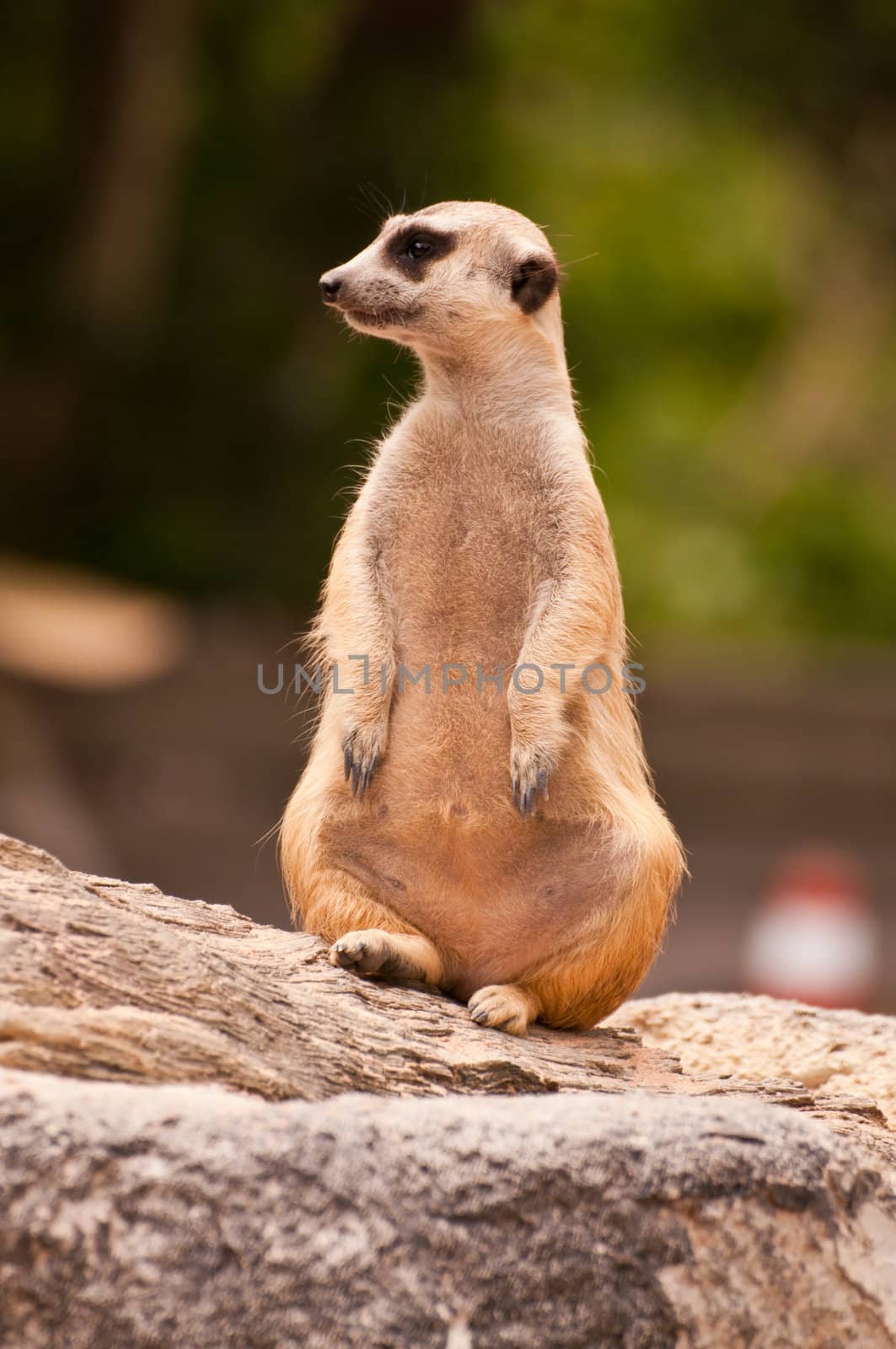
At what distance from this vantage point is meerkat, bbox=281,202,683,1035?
3.42 metres

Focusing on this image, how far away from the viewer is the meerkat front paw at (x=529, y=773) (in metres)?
3.37

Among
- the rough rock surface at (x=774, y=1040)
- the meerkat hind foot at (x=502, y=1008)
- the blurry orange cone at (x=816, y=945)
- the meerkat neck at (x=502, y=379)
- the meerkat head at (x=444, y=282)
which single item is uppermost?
the blurry orange cone at (x=816, y=945)

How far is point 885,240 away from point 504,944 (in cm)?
1438

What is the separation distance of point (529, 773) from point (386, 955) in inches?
17.7

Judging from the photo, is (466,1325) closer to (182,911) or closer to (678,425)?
(182,911)

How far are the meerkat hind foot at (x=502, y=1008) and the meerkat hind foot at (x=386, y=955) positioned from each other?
0.38 ft

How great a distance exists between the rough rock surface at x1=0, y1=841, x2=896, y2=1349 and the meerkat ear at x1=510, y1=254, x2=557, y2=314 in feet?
5.10

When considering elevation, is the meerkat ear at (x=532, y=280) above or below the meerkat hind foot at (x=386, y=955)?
above

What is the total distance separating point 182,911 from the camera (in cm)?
337

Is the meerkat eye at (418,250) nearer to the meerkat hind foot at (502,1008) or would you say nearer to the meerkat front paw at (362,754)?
the meerkat front paw at (362,754)

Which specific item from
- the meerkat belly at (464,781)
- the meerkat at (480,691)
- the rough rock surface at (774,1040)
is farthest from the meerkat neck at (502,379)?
the rough rock surface at (774,1040)

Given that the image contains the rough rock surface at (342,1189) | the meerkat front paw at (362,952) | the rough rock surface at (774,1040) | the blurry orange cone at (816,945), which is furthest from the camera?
the blurry orange cone at (816,945)

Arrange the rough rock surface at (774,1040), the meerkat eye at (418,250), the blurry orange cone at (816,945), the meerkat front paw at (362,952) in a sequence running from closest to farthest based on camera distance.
A: the meerkat front paw at (362,952) < the meerkat eye at (418,250) < the rough rock surface at (774,1040) < the blurry orange cone at (816,945)
